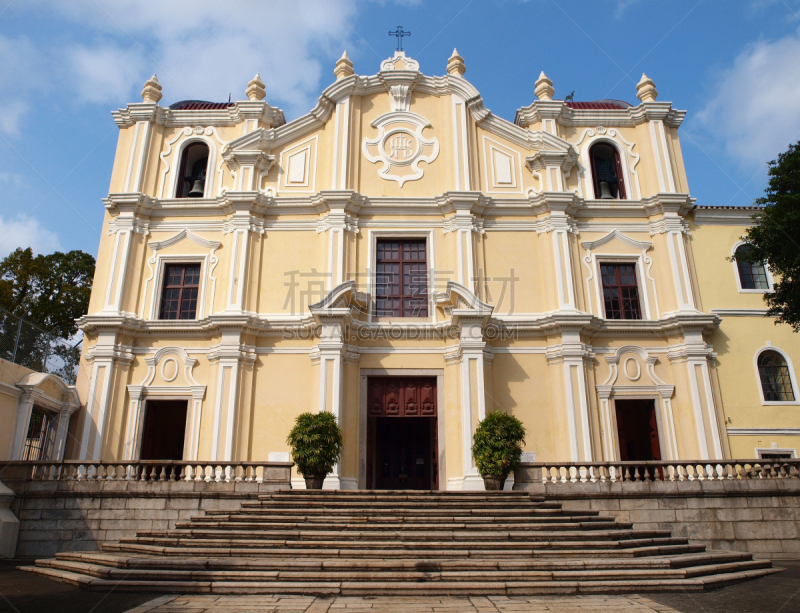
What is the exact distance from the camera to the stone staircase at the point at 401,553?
8.49m

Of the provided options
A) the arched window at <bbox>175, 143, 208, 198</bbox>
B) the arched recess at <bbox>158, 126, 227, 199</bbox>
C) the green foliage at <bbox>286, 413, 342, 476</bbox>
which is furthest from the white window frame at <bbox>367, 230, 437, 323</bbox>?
the arched window at <bbox>175, 143, 208, 198</bbox>

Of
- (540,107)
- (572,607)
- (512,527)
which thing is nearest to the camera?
(572,607)

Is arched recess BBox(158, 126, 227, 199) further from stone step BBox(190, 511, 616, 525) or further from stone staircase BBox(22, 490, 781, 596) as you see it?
stone step BBox(190, 511, 616, 525)

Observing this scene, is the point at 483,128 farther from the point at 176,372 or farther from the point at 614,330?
the point at 176,372

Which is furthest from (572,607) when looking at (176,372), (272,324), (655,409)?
(176,372)

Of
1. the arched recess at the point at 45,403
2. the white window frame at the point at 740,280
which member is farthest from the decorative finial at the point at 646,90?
the arched recess at the point at 45,403

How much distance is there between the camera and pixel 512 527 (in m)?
10.5

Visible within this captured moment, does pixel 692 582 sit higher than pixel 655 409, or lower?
lower

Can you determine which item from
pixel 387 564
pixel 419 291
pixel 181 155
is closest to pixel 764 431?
pixel 419 291

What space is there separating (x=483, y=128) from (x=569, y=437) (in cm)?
1005

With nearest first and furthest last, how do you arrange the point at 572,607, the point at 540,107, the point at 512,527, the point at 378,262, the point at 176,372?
1. the point at 572,607
2. the point at 512,527
3. the point at 176,372
4. the point at 378,262
5. the point at 540,107

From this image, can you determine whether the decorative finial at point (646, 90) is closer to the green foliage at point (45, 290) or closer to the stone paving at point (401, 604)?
the stone paving at point (401, 604)

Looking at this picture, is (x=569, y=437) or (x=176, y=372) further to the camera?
(x=176, y=372)

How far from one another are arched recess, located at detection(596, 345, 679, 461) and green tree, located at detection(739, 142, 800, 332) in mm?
3785
